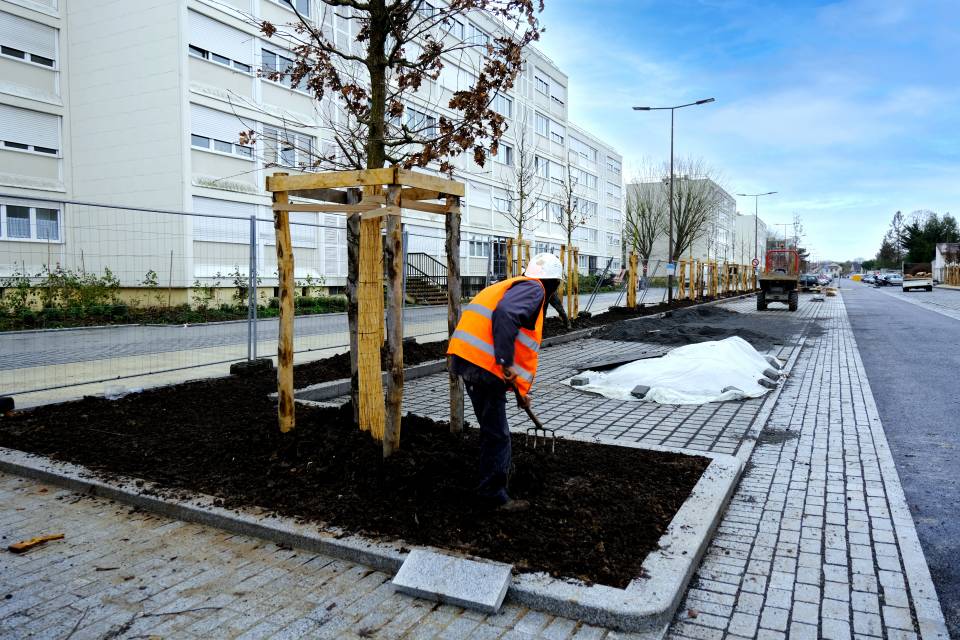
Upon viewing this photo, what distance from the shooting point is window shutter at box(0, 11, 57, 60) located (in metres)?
20.8

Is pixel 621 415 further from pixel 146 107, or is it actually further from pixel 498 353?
pixel 146 107

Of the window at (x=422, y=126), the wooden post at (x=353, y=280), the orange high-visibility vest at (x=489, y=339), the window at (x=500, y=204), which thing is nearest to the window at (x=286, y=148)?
the wooden post at (x=353, y=280)

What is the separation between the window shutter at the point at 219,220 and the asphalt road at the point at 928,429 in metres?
14.4

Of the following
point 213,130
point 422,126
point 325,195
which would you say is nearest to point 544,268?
point 325,195

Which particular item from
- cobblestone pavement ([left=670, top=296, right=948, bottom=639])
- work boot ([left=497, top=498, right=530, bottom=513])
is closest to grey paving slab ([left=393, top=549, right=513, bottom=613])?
work boot ([left=497, top=498, right=530, bottom=513])

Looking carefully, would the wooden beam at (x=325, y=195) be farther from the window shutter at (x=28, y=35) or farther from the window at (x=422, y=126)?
the window shutter at (x=28, y=35)

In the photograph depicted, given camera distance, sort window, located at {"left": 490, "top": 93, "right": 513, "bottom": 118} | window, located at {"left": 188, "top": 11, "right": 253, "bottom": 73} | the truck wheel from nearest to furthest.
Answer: window, located at {"left": 188, "top": 11, "right": 253, "bottom": 73}
the truck wheel
window, located at {"left": 490, "top": 93, "right": 513, "bottom": 118}

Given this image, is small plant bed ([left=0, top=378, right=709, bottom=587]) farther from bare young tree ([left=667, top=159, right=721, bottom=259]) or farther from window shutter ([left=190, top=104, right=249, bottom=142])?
bare young tree ([left=667, top=159, right=721, bottom=259])

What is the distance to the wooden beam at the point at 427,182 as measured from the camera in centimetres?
414

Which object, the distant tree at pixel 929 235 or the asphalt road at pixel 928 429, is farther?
the distant tree at pixel 929 235

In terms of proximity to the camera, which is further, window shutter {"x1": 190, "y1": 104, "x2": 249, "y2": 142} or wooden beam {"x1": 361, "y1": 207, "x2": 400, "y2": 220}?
window shutter {"x1": 190, "y1": 104, "x2": 249, "y2": 142}

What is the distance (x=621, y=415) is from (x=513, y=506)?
3437 millimetres

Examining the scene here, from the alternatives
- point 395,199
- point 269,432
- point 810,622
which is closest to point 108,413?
point 269,432

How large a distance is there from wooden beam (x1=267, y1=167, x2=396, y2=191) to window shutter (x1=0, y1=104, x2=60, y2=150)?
70.7 feet
